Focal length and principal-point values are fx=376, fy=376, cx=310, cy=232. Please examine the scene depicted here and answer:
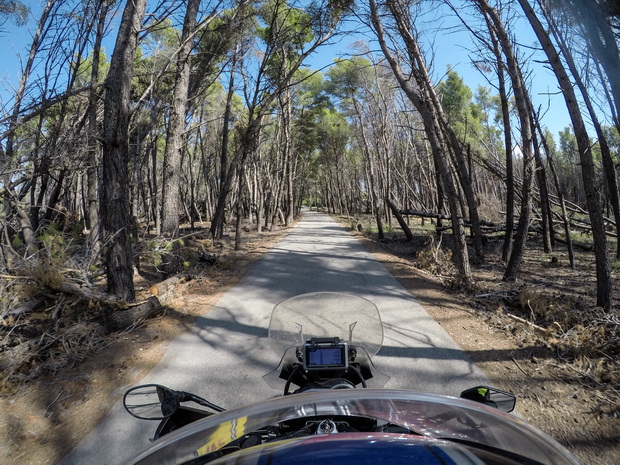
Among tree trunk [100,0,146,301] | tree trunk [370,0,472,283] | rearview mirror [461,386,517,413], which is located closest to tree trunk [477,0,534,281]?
tree trunk [370,0,472,283]

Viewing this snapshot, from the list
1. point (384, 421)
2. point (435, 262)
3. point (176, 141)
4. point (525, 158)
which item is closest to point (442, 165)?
point (525, 158)

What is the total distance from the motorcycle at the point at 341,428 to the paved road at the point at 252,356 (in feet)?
5.15

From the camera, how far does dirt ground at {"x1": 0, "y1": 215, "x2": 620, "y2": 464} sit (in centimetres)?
287

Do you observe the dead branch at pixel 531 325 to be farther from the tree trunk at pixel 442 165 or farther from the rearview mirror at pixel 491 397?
the rearview mirror at pixel 491 397

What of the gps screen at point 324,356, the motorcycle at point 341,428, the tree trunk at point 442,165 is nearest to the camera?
the motorcycle at point 341,428

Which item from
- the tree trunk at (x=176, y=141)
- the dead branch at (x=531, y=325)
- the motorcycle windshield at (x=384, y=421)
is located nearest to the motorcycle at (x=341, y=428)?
the motorcycle windshield at (x=384, y=421)

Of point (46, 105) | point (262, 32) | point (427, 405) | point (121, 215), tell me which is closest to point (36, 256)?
point (121, 215)

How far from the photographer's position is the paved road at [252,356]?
2.98 meters

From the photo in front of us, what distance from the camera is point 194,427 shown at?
3.88 ft

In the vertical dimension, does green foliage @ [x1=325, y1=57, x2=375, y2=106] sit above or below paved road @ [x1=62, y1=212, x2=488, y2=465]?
above

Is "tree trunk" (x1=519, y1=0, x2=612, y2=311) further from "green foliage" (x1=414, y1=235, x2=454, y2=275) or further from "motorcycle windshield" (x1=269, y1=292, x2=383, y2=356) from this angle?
"motorcycle windshield" (x1=269, y1=292, x2=383, y2=356)

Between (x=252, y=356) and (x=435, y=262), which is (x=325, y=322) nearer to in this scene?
(x=252, y=356)

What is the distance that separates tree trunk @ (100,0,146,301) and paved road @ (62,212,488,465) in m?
1.38

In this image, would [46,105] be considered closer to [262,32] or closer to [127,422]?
[127,422]
